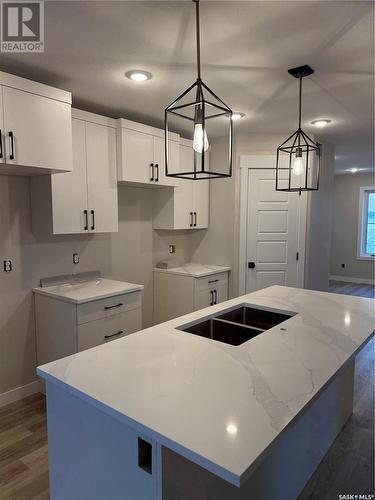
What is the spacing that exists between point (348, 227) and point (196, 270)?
5.34 metres

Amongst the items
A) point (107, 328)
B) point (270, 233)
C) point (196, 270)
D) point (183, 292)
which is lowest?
point (107, 328)

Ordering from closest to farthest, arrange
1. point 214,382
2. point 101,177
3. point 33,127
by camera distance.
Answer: point 214,382, point 33,127, point 101,177

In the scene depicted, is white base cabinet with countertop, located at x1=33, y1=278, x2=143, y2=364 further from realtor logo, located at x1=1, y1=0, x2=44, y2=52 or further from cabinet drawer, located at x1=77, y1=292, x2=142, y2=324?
realtor logo, located at x1=1, y1=0, x2=44, y2=52

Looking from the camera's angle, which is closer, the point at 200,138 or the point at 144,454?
the point at 144,454

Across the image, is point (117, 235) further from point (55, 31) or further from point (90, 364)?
point (90, 364)

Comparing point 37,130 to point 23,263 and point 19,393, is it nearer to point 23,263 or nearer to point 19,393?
point 23,263

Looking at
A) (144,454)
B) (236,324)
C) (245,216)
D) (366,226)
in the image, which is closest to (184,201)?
(245,216)

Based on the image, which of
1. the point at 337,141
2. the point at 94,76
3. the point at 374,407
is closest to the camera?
the point at 94,76

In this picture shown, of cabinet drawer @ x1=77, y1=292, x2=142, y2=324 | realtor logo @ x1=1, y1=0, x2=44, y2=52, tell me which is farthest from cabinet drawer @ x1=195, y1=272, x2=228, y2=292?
realtor logo @ x1=1, y1=0, x2=44, y2=52

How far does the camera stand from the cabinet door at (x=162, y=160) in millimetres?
3486

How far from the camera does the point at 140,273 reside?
395 cm

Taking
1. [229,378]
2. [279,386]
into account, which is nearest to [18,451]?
[229,378]

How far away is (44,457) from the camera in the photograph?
2.22 metres

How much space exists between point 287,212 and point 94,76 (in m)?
2.63
